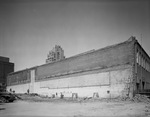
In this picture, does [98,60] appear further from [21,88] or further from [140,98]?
→ [21,88]

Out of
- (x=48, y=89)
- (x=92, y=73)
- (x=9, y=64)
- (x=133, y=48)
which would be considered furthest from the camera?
(x=9, y=64)

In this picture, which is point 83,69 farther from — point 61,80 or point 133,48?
point 133,48

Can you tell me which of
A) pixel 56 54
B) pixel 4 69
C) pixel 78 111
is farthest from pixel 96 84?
pixel 4 69

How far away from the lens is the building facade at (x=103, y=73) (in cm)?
2006

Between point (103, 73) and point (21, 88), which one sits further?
point (21, 88)

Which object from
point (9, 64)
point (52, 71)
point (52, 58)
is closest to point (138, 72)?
point (52, 71)

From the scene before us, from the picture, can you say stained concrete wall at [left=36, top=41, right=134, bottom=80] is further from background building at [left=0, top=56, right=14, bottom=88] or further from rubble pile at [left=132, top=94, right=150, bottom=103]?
background building at [left=0, top=56, right=14, bottom=88]

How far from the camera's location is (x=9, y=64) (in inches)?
2500

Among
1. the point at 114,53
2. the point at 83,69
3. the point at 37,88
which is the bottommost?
the point at 37,88

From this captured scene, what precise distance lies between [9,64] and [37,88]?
31397mm

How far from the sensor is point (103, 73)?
2297 cm

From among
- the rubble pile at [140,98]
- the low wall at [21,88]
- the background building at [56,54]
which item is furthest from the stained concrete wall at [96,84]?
the background building at [56,54]

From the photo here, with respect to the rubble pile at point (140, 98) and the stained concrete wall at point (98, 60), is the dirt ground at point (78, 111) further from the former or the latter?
the stained concrete wall at point (98, 60)

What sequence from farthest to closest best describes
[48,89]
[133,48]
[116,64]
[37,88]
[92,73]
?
[37,88] < [48,89] < [92,73] < [116,64] < [133,48]
